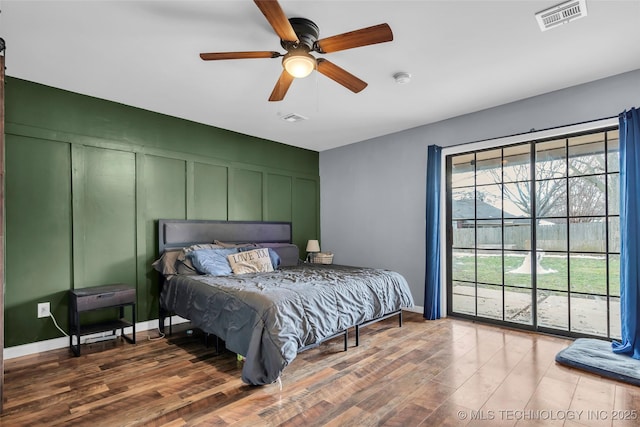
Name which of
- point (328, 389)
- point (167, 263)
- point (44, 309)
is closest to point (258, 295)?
point (328, 389)

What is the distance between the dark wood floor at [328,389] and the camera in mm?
2059

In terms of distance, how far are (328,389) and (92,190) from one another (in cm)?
315

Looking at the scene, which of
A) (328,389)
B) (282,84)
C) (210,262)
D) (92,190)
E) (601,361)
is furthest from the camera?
(210,262)

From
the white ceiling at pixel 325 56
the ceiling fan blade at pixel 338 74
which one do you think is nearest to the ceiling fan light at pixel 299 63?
the ceiling fan blade at pixel 338 74

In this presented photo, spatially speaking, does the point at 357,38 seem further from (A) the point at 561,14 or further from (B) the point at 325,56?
(A) the point at 561,14

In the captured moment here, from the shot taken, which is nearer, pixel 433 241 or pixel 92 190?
pixel 92 190

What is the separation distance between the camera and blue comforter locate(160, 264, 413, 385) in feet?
7.89

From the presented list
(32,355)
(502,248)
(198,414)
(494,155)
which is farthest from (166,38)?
(502,248)

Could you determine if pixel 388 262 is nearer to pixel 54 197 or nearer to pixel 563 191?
pixel 563 191

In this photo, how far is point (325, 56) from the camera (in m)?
2.76

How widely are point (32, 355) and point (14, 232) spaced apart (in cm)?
117

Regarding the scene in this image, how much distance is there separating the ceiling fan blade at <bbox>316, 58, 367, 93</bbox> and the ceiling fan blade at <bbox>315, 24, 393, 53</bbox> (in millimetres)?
167

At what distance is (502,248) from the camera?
13.0ft

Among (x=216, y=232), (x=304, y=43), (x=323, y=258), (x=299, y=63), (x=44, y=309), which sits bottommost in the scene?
(x=44, y=309)
